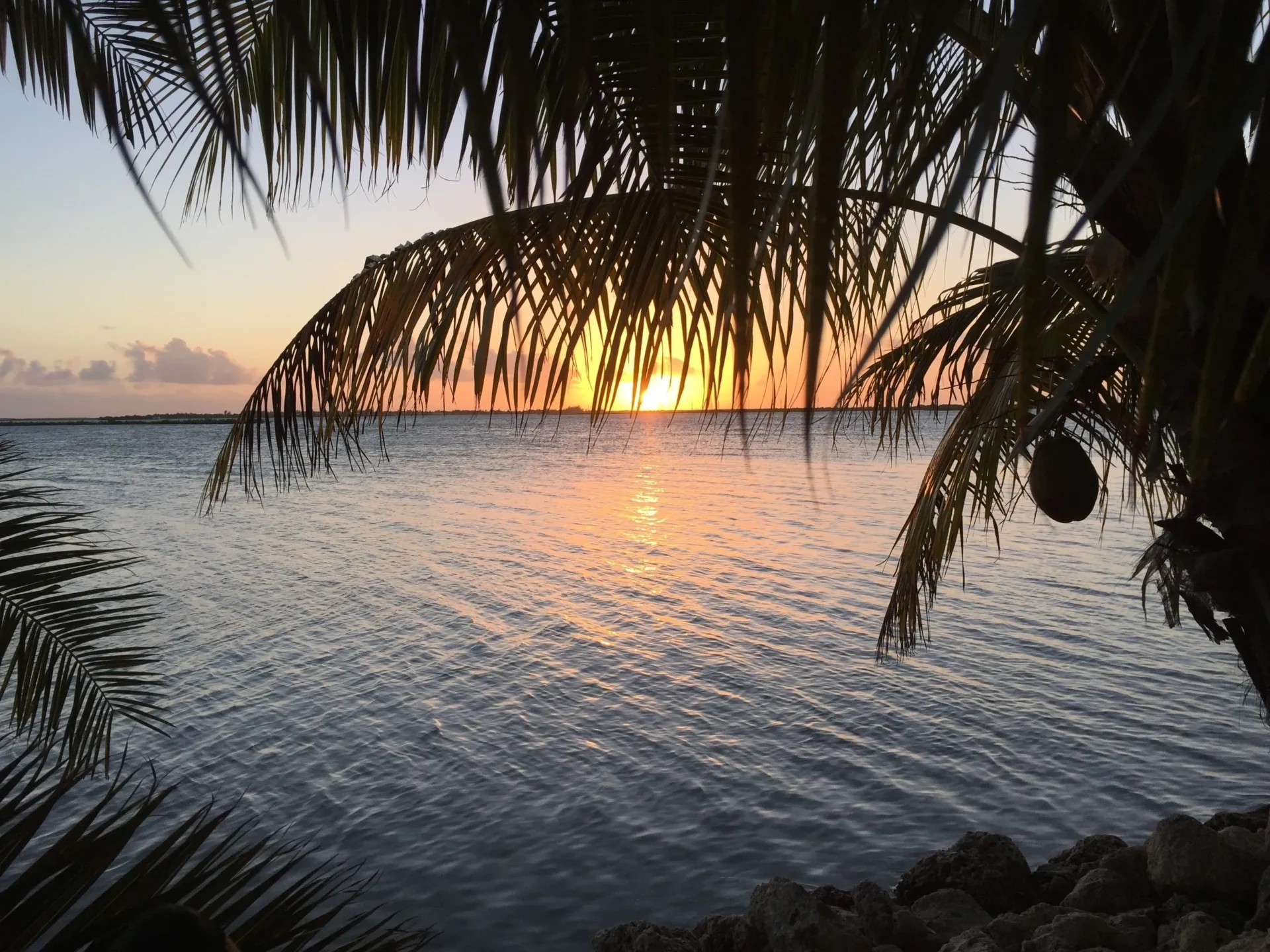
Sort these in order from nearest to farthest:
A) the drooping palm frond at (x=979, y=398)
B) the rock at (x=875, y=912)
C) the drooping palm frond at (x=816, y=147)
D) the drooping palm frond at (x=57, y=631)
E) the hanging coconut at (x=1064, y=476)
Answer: the drooping palm frond at (x=816, y=147), the hanging coconut at (x=1064, y=476), the drooping palm frond at (x=57, y=631), the drooping palm frond at (x=979, y=398), the rock at (x=875, y=912)

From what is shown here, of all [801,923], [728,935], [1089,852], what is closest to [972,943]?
[801,923]

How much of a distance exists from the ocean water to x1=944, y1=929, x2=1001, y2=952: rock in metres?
1.61

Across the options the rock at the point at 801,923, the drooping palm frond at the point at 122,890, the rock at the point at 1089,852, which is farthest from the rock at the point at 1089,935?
the drooping palm frond at the point at 122,890

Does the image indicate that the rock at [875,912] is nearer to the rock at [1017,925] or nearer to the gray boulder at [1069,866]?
the rock at [1017,925]

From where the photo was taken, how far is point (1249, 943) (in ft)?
13.6

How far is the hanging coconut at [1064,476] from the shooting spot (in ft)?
10.3

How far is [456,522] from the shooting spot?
1061 inches

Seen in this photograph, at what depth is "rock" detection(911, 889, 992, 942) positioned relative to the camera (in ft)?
18.3

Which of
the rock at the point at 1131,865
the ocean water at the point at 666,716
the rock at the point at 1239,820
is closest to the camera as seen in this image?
the rock at the point at 1131,865

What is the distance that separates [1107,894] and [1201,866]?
0.54 metres

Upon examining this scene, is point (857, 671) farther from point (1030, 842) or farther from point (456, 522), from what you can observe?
point (456, 522)

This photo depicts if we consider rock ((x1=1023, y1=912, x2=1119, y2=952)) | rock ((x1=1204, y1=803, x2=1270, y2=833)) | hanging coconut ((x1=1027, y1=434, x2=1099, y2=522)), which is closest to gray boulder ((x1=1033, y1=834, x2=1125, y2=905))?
rock ((x1=1204, y1=803, x2=1270, y2=833))

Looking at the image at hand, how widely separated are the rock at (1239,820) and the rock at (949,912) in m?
1.87

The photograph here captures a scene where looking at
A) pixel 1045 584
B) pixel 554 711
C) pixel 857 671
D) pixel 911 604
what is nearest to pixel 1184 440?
pixel 911 604
